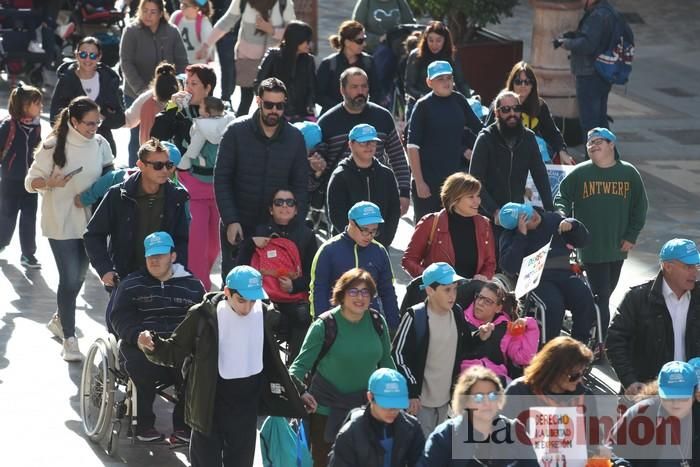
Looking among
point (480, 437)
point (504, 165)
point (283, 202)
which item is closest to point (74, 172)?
point (283, 202)

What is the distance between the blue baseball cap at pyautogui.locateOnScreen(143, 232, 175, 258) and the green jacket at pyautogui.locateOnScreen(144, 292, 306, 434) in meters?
0.85

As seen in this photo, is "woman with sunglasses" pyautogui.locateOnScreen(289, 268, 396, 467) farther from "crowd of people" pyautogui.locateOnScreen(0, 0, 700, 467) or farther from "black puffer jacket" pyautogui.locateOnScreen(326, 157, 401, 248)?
"black puffer jacket" pyautogui.locateOnScreen(326, 157, 401, 248)

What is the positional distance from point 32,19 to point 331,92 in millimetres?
7775

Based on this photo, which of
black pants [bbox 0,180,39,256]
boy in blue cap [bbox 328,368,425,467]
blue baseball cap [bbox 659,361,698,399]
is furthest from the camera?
black pants [bbox 0,180,39,256]

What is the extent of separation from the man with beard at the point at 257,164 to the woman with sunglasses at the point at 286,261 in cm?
52

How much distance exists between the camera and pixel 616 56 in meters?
18.1

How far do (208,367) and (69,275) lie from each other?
10.4ft

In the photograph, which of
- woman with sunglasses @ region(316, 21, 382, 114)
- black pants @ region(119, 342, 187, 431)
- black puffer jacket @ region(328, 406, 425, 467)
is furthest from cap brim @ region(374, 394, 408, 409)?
woman with sunglasses @ region(316, 21, 382, 114)

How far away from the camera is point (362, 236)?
11.1 metres

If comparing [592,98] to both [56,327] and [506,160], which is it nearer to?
[506,160]

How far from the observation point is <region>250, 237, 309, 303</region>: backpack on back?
38.7ft

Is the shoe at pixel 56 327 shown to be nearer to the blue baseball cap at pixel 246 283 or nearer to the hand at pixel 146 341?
the hand at pixel 146 341

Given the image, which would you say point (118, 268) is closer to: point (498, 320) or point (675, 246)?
point (498, 320)

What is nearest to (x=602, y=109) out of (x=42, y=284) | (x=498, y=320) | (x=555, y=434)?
(x=42, y=284)
